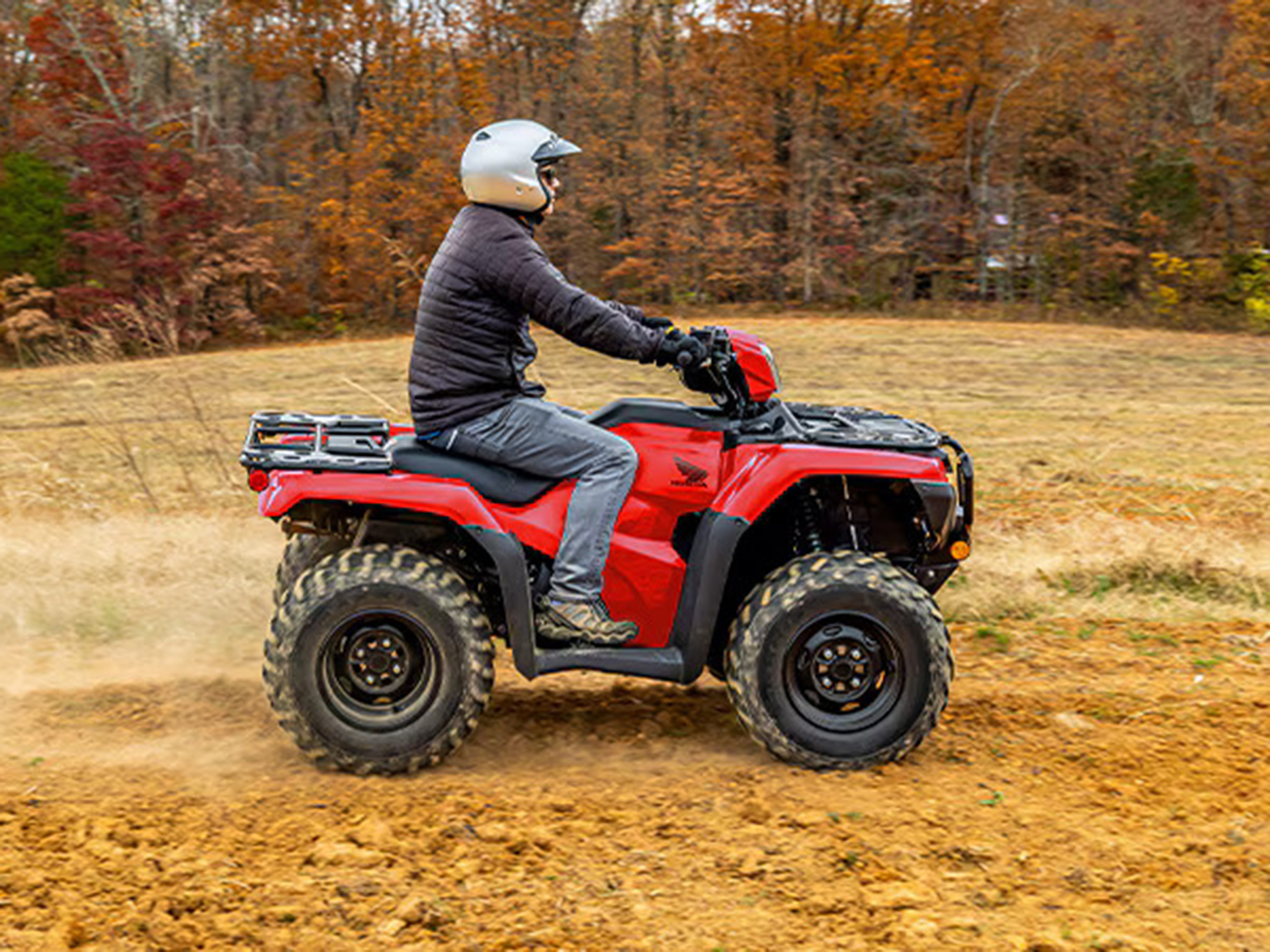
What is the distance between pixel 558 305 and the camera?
190 inches

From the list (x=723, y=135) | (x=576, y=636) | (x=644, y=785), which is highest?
(x=723, y=135)

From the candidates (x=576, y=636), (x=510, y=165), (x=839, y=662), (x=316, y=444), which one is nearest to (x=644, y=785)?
(x=576, y=636)

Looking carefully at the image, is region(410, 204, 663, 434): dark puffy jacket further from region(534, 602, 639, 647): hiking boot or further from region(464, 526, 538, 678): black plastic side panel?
region(534, 602, 639, 647): hiking boot

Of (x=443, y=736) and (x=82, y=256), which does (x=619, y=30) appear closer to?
(x=82, y=256)

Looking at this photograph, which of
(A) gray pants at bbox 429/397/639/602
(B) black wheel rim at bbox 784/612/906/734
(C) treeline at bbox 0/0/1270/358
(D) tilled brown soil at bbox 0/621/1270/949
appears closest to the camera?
(D) tilled brown soil at bbox 0/621/1270/949

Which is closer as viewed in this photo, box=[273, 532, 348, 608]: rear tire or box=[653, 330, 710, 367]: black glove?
box=[653, 330, 710, 367]: black glove

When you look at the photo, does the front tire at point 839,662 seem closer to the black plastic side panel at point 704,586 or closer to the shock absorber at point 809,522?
the black plastic side panel at point 704,586

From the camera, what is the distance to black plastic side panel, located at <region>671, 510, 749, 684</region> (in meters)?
4.94

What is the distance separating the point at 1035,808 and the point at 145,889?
120 inches

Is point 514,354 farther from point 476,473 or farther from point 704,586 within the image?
point 704,586

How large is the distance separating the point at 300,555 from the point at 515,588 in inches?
53.0

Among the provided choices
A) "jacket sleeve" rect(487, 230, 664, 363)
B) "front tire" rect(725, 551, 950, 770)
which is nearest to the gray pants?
"jacket sleeve" rect(487, 230, 664, 363)

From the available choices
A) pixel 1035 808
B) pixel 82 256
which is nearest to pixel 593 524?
pixel 1035 808

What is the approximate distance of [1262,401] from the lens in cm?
1494
